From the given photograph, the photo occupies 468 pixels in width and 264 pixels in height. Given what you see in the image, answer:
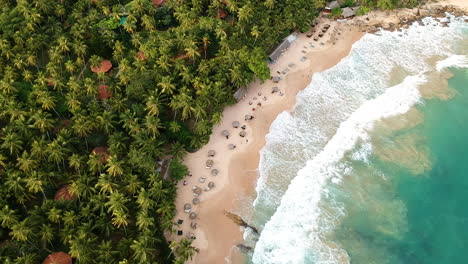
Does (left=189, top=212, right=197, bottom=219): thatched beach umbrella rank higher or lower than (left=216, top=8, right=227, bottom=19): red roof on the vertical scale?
lower

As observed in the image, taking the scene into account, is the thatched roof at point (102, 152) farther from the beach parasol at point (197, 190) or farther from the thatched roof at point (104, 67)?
the thatched roof at point (104, 67)

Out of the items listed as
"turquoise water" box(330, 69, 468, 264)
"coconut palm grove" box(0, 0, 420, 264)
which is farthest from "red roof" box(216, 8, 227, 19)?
"turquoise water" box(330, 69, 468, 264)

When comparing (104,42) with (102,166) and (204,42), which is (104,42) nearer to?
(204,42)

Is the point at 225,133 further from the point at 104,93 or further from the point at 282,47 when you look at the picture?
the point at 282,47

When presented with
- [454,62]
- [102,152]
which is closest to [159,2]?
[102,152]

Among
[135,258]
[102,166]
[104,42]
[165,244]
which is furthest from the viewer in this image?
[104,42]

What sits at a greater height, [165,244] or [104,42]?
[104,42]

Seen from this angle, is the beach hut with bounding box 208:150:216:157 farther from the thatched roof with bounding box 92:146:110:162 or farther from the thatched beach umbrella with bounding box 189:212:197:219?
the thatched roof with bounding box 92:146:110:162

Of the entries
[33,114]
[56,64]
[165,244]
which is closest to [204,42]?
[56,64]
